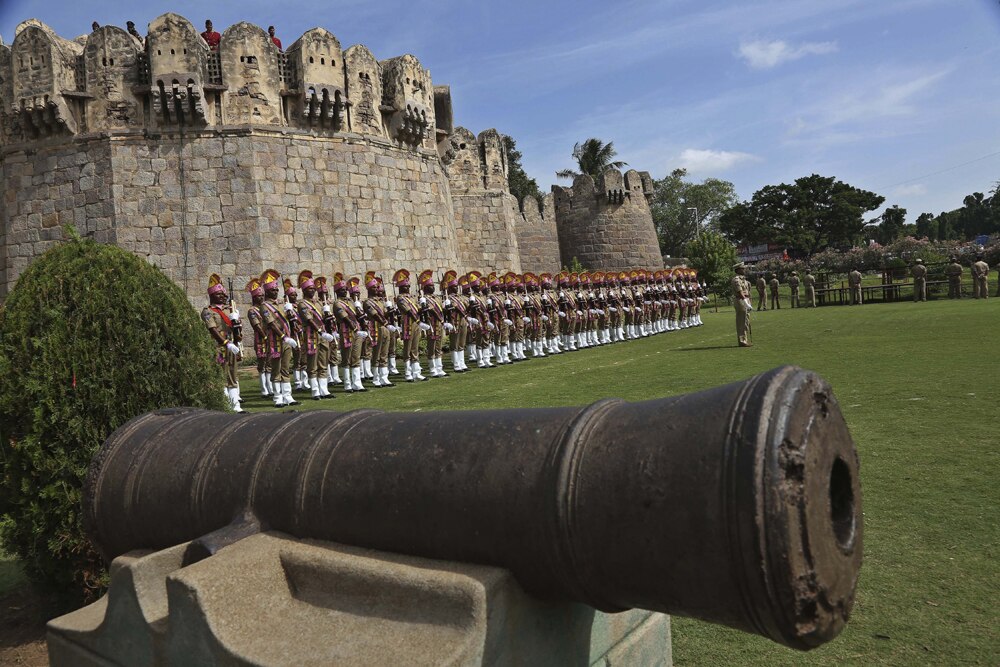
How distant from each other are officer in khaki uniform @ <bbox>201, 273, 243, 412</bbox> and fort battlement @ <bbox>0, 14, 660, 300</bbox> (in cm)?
668

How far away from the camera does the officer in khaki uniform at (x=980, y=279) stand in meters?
24.0

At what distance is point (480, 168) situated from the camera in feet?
92.3

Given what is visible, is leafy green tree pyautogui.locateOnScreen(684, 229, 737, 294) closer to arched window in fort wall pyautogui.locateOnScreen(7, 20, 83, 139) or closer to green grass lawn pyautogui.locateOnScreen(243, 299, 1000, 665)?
green grass lawn pyautogui.locateOnScreen(243, 299, 1000, 665)

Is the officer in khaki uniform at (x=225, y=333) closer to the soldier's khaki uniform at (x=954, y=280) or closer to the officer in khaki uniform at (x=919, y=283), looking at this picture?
the officer in khaki uniform at (x=919, y=283)

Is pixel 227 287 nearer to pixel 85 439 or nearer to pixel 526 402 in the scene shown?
pixel 526 402

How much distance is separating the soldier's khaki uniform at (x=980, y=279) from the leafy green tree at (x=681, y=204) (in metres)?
39.6

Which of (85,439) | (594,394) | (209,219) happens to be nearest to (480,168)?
(209,219)

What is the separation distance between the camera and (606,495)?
5.44 ft

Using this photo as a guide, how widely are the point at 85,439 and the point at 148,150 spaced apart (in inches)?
621

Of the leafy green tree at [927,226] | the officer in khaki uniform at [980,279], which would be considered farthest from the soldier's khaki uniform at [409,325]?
the leafy green tree at [927,226]

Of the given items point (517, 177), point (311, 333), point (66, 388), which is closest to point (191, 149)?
point (311, 333)

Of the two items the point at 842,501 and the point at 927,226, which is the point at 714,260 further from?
the point at 927,226

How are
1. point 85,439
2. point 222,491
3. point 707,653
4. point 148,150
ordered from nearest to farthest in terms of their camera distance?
point 222,491
point 707,653
point 85,439
point 148,150

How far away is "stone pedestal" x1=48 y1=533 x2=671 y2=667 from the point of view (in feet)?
5.91
